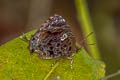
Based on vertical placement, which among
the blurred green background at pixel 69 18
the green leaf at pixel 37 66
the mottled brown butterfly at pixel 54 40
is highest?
the blurred green background at pixel 69 18

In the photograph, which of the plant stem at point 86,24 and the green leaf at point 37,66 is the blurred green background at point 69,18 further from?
the green leaf at point 37,66

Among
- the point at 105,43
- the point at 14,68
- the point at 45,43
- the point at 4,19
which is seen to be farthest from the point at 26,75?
the point at 4,19

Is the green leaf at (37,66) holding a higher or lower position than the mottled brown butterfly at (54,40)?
lower

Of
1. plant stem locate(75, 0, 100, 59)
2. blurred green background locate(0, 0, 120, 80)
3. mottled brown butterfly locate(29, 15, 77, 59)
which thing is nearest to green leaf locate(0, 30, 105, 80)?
mottled brown butterfly locate(29, 15, 77, 59)

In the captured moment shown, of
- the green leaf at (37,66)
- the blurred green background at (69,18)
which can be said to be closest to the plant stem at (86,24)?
the green leaf at (37,66)

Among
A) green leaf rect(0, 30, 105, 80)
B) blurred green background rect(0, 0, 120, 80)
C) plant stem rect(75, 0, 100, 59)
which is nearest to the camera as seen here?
green leaf rect(0, 30, 105, 80)

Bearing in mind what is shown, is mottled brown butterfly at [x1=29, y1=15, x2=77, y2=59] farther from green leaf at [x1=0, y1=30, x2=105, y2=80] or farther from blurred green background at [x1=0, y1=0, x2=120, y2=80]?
blurred green background at [x1=0, y1=0, x2=120, y2=80]

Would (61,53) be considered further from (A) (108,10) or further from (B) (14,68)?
(A) (108,10)
